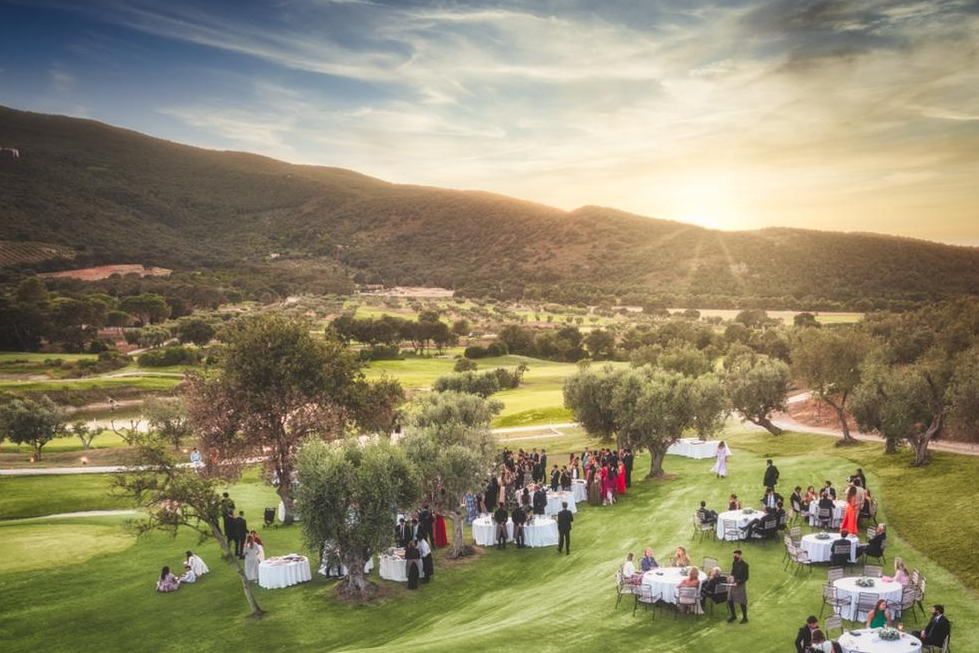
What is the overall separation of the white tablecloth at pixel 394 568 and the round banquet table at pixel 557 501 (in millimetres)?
7996

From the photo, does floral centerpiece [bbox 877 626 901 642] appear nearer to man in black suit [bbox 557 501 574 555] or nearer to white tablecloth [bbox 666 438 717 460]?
man in black suit [bbox 557 501 574 555]

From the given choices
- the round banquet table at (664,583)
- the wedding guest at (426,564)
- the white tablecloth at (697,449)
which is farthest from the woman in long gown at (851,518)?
the white tablecloth at (697,449)

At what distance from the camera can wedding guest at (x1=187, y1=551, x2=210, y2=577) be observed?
2416cm

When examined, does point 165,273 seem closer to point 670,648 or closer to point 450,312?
point 450,312

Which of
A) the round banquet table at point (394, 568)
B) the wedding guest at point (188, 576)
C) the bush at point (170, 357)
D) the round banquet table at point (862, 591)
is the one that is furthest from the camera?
the bush at point (170, 357)

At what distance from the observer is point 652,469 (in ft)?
115

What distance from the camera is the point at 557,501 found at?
29.3 m

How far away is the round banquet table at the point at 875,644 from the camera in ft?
43.6

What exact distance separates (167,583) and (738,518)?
19.3 meters

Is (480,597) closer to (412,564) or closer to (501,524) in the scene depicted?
(412,564)

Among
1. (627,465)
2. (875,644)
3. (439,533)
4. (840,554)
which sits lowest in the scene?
(439,533)

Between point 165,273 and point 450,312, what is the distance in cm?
7528

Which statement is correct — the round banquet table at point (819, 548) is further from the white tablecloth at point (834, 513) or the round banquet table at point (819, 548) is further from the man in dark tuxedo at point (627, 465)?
the man in dark tuxedo at point (627, 465)

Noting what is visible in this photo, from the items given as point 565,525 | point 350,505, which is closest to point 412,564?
point 350,505
